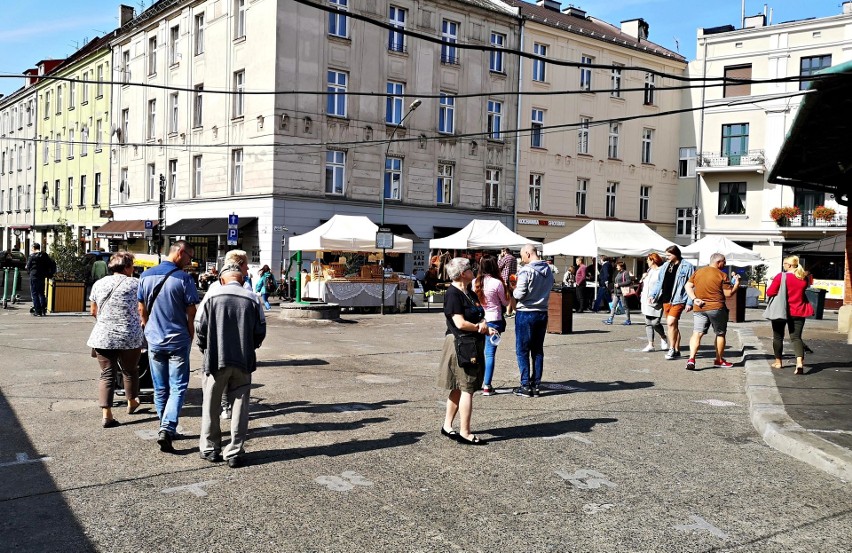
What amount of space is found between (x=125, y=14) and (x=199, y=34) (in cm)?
1354

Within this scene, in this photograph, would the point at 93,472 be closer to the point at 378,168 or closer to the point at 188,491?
the point at 188,491

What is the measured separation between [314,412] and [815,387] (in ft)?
20.8

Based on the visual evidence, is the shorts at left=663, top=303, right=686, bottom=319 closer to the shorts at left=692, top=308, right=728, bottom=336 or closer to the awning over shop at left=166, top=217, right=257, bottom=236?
Result: the shorts at left=692, top=308, right=728, bottom=336

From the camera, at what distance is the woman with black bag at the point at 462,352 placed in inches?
260

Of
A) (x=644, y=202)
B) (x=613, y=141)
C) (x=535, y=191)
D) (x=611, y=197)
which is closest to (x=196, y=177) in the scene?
(x=535, y=191)

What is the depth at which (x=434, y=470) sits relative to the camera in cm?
587

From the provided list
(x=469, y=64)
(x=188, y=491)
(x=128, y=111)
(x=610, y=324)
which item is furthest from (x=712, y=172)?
(x=188, y=491)

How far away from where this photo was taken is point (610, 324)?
20.2m

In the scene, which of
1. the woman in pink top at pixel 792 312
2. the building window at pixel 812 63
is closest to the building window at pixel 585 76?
the building window at pixel 812 63

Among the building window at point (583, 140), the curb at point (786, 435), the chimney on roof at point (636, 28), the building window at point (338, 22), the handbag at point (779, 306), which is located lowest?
the curb at point (786, 435)

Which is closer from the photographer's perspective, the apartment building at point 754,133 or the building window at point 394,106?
the building window at point 394,106

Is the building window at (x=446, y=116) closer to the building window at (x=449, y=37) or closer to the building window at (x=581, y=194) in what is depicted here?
the building window at (x=449, y=37)

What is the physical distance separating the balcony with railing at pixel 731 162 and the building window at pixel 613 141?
4665 millimetres

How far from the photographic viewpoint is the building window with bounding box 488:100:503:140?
121 ft
